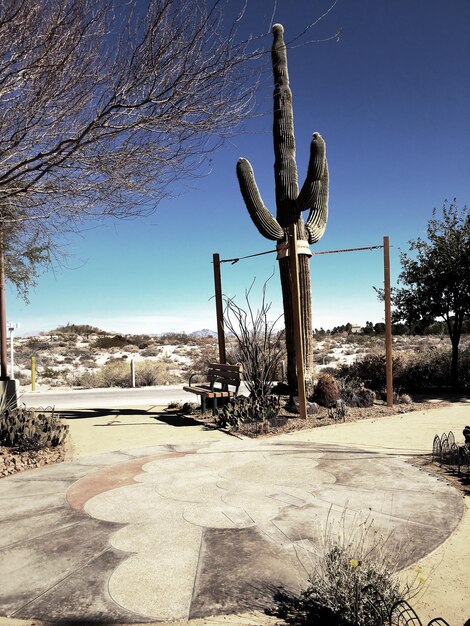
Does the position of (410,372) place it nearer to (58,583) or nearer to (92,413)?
(92,413)

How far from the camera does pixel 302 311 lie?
11.5 meters

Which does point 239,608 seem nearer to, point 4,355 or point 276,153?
point 276,153

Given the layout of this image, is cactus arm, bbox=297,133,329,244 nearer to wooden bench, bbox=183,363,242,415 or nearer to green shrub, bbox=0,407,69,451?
wooden bench, bbox=183,363,242,415

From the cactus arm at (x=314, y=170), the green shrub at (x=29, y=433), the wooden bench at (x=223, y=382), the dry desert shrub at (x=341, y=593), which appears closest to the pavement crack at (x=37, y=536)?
the dry desert shrub at (x=341, y=593)

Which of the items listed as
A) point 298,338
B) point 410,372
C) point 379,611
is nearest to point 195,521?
point 379,611

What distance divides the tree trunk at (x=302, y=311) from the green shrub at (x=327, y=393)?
0.64 m

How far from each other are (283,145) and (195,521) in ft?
31.1

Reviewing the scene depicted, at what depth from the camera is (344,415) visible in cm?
983

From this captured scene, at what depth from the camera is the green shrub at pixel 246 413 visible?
30.2 feet

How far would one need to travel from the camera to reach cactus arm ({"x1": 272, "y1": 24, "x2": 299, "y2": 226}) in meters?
11.8

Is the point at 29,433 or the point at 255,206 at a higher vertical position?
the point at 255,206

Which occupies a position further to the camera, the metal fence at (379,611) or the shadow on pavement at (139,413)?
the shadow on pavement at (139,413)

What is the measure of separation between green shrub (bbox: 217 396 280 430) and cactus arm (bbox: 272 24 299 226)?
4.38 metres

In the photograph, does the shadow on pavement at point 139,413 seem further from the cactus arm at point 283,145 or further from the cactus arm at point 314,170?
the cactus arm at point 314,170
